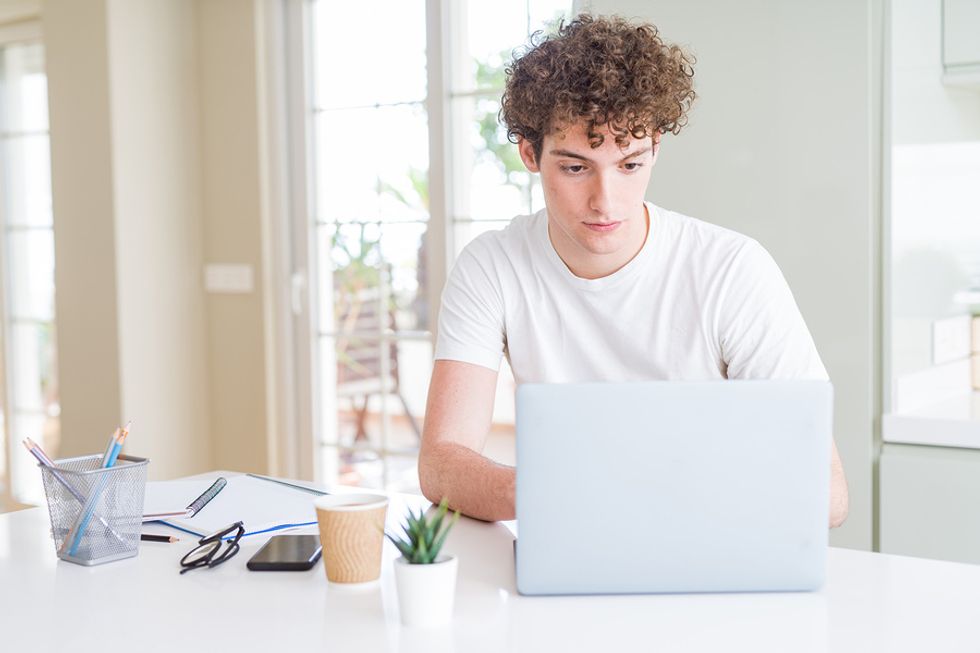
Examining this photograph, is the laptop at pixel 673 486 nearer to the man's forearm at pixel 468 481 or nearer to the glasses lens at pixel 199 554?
the man's forearm at pixel 468 481

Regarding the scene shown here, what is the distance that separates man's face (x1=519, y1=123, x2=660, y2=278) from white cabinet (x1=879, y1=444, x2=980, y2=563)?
903mm

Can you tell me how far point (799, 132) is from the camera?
235cm

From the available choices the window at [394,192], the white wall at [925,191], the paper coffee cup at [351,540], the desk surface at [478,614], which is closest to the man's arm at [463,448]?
the desk surface at [478,614]

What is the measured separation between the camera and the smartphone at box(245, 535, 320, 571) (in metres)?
1.26

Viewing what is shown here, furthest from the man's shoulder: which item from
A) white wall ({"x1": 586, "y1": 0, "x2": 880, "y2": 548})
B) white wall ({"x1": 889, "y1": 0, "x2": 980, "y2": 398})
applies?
white wall ({"x1": 889, "y1": 0, "x2": 980, "y2": 398})

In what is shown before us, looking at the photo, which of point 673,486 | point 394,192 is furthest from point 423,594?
point 394,192

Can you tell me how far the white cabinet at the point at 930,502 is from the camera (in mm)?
2186

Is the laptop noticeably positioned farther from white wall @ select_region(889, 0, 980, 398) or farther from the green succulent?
white wall @ select_region(889, 0, 980, 398)

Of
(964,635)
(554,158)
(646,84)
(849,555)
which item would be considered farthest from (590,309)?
(964,635)

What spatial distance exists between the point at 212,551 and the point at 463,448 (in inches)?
17.1

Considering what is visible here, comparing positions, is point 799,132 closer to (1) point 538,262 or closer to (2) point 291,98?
(1) point 538,262

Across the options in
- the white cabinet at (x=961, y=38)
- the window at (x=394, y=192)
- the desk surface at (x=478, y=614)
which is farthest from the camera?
the window at (x=394, y=192)

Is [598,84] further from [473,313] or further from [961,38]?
[961,38]

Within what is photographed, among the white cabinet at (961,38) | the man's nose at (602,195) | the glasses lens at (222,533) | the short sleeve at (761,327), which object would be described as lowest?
the glasses lens at (222,533)
